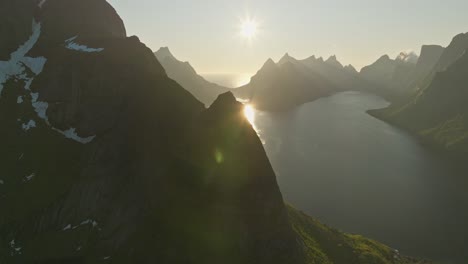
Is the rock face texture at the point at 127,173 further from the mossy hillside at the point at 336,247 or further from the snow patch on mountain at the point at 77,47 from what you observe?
the mossy hillside at the point at 336,247

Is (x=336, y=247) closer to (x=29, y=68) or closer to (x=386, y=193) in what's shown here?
(x=386, y=193)

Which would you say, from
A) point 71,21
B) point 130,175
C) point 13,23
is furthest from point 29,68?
point 130,175

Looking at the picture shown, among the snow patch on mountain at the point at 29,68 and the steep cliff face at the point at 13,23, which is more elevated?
the steep cliff face at the point at 13,23

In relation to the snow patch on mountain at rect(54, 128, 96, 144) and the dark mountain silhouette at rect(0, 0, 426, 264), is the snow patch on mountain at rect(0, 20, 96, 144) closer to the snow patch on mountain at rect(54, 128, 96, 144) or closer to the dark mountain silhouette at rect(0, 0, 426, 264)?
the snow patch on mountain at rect(54, 128, 96, 144)

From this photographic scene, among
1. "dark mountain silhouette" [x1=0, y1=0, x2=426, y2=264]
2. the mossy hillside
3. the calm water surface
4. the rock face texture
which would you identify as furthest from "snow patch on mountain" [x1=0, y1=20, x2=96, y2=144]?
the calm water surface

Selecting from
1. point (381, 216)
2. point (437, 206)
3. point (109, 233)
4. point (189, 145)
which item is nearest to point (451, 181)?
point (437, 206)

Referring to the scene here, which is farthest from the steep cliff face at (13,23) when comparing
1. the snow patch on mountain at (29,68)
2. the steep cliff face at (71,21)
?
the steep cliff face at (71,21)

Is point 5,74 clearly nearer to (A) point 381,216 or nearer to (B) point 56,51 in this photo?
(B) point 56,51
